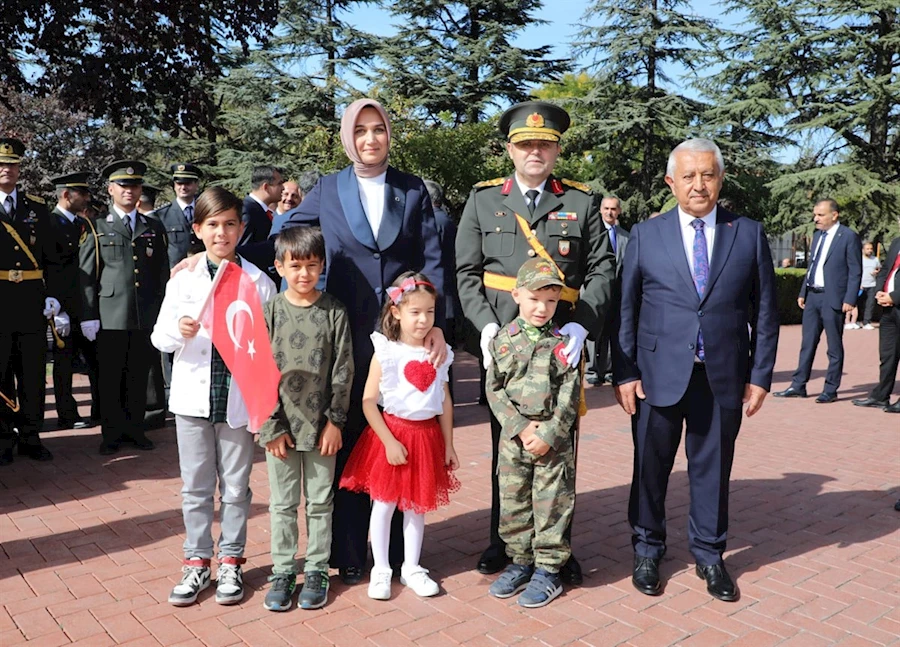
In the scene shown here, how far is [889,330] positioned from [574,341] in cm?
662

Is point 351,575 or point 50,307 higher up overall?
point 50,307

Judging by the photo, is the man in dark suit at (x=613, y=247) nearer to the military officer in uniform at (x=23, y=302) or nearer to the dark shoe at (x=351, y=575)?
the dark shoe at (x=351, y=575)

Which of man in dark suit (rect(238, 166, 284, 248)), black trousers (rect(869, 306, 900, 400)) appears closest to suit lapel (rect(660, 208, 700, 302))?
man in dark suit (rect(238, 166, 284, 248))

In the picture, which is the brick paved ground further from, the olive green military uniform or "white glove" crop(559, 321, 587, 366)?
"white glove" crop(559, 321, 587, 366)

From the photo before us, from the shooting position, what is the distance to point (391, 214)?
12.1 feet

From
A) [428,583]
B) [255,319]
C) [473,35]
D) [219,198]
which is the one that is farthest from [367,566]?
[473,35]

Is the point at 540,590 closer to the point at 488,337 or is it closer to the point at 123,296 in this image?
the point at 488,337

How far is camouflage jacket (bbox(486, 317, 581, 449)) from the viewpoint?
136 inches

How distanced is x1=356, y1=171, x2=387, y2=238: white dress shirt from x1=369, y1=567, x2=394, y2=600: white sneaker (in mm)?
1642

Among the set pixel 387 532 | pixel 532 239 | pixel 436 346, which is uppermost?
pixel 532 239

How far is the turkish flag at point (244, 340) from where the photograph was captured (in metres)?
3.31

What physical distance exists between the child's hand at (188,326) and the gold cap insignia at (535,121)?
5.78 ft

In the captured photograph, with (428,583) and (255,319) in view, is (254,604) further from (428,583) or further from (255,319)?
(255,319)

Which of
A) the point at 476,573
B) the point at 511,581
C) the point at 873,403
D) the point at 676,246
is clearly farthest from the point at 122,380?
the point at 873,403
